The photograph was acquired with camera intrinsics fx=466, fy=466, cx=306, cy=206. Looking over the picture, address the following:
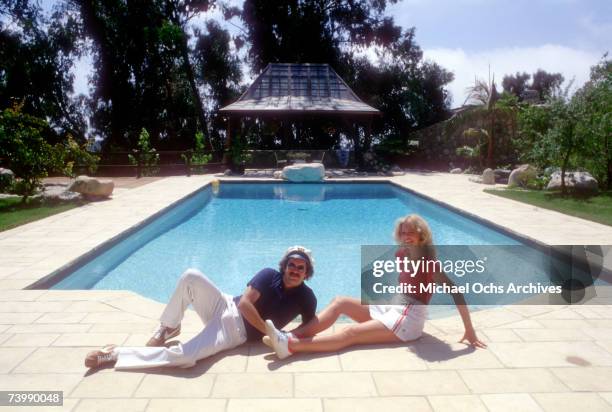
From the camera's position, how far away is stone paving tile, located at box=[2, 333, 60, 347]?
10.6 ft

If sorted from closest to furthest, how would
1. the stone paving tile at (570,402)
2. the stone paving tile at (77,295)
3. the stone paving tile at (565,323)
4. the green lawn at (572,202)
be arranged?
the stone paving tile at (570,402) < the stone paving tile at (565,323) < the stone paving tile at (77,295) < the green lawn at (572,202)

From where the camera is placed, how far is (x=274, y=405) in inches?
98.0

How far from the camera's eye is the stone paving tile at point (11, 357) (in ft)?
9.49

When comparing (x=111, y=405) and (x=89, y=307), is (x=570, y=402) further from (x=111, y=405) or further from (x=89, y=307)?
(x=89, y=307)

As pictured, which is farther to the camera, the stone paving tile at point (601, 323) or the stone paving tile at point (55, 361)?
the stone paving tile at point (601, 323)

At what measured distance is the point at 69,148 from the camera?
1084cm

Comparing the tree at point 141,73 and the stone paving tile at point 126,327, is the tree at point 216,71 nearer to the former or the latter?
the tree at point 141,73

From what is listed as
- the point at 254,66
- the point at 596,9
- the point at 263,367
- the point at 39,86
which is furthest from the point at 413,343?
the point at 254,66

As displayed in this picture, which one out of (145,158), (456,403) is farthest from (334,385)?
(145,158)

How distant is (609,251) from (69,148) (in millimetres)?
10695

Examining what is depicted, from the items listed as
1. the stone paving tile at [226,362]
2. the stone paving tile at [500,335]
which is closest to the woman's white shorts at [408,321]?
the stone paving tile at [500,335]

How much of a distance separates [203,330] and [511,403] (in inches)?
72.8

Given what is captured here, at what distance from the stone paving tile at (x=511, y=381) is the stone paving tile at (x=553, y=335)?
0.54 m

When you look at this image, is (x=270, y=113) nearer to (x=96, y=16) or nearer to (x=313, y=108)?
(x=313, y=108)
